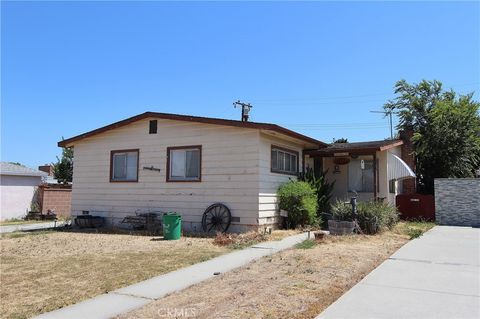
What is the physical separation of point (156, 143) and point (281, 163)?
4.37m

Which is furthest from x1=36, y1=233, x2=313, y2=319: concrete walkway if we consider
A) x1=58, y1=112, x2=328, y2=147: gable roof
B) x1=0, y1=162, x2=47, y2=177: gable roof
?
x1=0, y1=162, x2=47, y2=177: gable roof

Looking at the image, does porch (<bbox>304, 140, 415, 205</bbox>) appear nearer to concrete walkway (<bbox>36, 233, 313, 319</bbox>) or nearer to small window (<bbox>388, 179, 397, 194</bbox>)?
small window (<bbox>388, 179, 397, 194</bbox>)

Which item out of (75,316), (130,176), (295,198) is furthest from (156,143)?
(75,316)

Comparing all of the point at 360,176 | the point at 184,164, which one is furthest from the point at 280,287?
the point at 360,176

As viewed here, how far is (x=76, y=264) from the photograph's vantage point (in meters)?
8.33

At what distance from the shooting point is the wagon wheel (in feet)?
43.2

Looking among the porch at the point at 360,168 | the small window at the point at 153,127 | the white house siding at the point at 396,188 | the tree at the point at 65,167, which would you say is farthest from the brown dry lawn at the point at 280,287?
the tree at the point at 65,167

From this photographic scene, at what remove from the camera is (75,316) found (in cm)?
515

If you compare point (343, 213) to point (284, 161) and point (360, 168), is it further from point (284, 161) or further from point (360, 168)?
point (360, 168)

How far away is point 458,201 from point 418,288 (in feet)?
38.4

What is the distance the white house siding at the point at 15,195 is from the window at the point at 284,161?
49.1 ft

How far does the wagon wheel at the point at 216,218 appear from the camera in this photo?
13.2 metres

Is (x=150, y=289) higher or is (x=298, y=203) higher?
(x=298, y=203)

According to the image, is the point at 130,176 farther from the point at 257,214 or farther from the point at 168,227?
the point at 257,214
